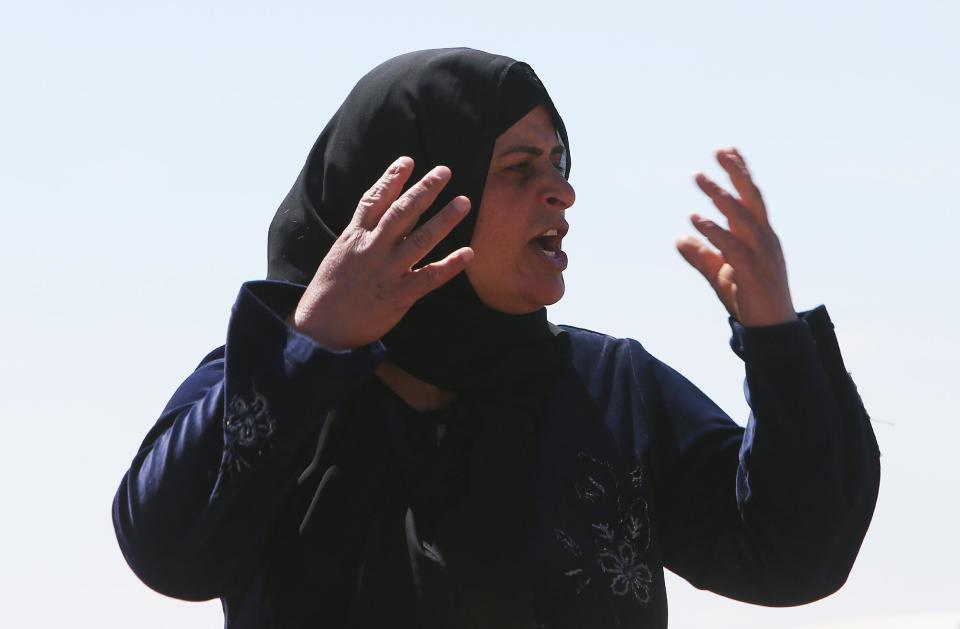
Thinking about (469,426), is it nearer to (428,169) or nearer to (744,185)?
(428,169)

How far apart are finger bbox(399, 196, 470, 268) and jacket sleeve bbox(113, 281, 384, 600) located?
0.62ft

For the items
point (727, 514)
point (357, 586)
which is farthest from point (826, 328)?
point (357, 586)

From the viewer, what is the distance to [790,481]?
9.98 feet

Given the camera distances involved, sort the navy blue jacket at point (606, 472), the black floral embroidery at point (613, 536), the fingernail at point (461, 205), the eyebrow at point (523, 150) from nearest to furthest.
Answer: the fingernail at point (461, 205), the navy blue jacket at point (606, 472), the black floral embroidery at point (613, 536), the eyebrow at point (523, 150)

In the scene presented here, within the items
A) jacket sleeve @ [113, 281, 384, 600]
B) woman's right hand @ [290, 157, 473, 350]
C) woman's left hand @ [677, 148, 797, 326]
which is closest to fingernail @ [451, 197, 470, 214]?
woman's right hand @ [290, 157, 473, 350]

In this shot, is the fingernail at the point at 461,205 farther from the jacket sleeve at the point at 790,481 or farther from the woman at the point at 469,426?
the jacket sleeve at the point at 790,481

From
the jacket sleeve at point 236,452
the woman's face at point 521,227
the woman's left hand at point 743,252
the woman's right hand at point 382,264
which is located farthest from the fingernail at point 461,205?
the woman's face at point 521,227

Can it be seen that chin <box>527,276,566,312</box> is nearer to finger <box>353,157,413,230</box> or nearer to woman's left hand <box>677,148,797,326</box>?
woman's left hand <box>677,148,797,326</box>

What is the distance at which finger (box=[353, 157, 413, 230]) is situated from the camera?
2.80 meters

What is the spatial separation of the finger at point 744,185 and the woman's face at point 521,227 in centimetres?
46

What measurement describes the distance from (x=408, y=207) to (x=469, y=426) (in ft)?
2.14

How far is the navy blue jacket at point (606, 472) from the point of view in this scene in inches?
112

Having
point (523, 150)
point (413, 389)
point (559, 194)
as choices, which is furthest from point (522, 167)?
point (413, 389)

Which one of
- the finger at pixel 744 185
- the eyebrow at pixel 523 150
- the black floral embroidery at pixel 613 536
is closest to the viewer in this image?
the finger at pixel 744 185
